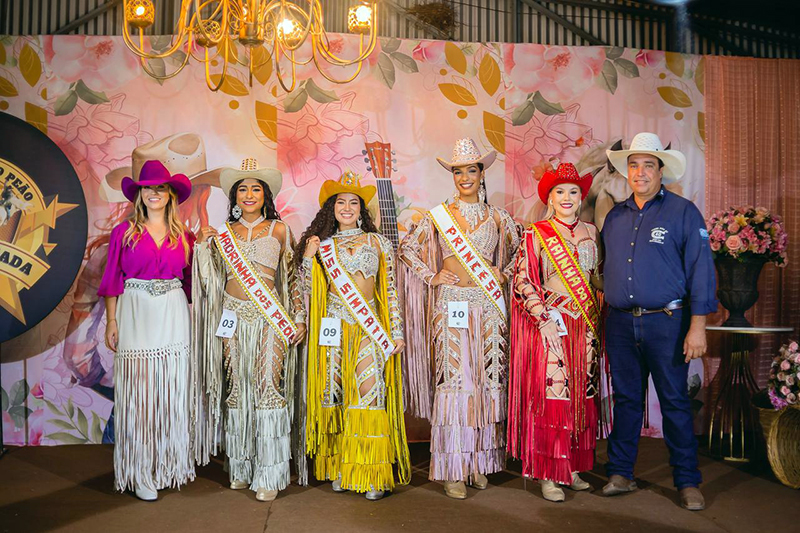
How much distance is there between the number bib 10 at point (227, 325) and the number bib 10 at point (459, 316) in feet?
3.54

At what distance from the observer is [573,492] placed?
3.68 meters

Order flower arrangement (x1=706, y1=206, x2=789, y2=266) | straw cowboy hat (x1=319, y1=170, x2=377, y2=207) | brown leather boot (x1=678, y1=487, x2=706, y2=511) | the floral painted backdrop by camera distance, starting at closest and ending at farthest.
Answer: brown leather boot (x1=678, y1=487, x2=706, y2=511) → straw cowboy hat (x1=319, y1=170, x2=377, y2=207) → flower arrangement (x1=706, y1=206, x2=789, y2=266) → the floral painted backdrop

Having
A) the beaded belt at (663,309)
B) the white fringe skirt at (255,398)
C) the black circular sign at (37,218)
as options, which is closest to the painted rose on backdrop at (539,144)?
the beaded belt at (663,309)

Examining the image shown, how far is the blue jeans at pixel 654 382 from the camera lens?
349 cm

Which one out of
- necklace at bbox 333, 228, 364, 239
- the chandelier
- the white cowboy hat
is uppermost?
the chandelier

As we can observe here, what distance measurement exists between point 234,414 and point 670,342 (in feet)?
7.06

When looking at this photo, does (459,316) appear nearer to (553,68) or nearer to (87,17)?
(553,68)

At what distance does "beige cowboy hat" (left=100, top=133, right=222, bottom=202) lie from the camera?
15.5 ft

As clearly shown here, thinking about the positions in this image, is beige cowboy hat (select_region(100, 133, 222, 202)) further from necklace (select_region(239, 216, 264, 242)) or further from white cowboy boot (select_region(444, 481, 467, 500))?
white cowboy boot (select_region(444, 481, 467, 500))

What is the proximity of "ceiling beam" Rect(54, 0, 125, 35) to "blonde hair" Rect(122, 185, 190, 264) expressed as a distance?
80.6 inches

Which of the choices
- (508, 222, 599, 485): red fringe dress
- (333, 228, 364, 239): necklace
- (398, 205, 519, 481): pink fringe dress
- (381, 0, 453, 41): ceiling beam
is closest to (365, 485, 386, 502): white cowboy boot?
(398, 205, 519, 481): pink fringe dress

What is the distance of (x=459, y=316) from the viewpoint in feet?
12.1

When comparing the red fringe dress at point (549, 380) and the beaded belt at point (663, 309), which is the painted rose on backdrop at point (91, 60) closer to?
the red fringe dress at point (549, 380)

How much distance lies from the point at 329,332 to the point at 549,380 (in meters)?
1.11
